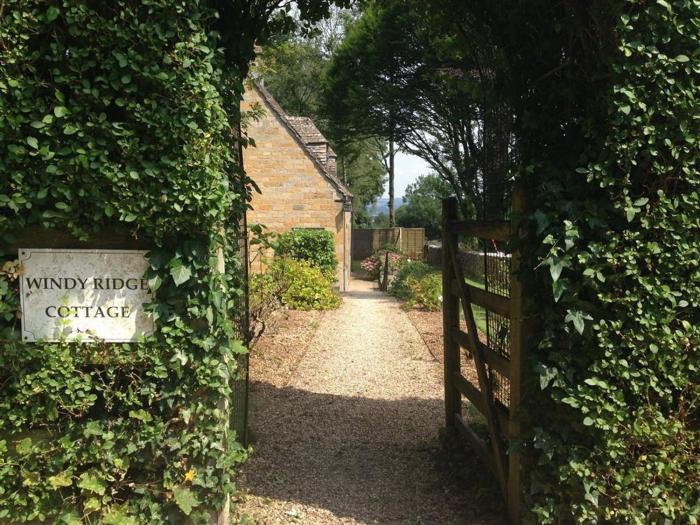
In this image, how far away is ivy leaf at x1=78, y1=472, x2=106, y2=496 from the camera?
2932 mm

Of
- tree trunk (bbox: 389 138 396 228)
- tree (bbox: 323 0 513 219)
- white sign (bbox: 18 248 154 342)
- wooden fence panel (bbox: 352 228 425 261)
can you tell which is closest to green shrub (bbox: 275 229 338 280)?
tree (bbox: 323 0 513 219)

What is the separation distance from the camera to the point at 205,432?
3100mm

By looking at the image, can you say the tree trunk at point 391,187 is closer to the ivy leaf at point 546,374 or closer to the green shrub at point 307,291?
the green shrub at point 307,291

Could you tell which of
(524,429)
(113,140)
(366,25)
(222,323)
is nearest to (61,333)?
(222,323)

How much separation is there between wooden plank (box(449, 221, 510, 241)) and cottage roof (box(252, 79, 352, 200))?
468 inches

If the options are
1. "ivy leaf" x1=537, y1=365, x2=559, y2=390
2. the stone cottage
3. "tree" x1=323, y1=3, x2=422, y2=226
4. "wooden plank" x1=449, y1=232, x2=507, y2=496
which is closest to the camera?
"ivy leaf" x1=537, y1=365, x2=559, y2=390

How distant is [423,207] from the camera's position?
159 ft

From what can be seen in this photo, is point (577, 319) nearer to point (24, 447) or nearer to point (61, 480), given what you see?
point (61, 480)

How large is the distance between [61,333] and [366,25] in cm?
2333

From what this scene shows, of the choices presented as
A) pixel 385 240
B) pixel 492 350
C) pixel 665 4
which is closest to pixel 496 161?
pixel 492 350

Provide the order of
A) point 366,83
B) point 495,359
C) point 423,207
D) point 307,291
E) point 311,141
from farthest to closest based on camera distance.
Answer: point 423,207, point 366,83, point 311,141, point 307,291, point 495,359

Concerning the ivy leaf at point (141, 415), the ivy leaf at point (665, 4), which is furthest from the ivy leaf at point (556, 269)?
the ivy leaf at point (141, 415)

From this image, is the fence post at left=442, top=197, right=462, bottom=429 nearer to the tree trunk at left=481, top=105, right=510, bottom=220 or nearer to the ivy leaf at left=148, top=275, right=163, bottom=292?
the tree trunk at left=481, top=105, right=510, bottom=220

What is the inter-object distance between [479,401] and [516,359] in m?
1.12
